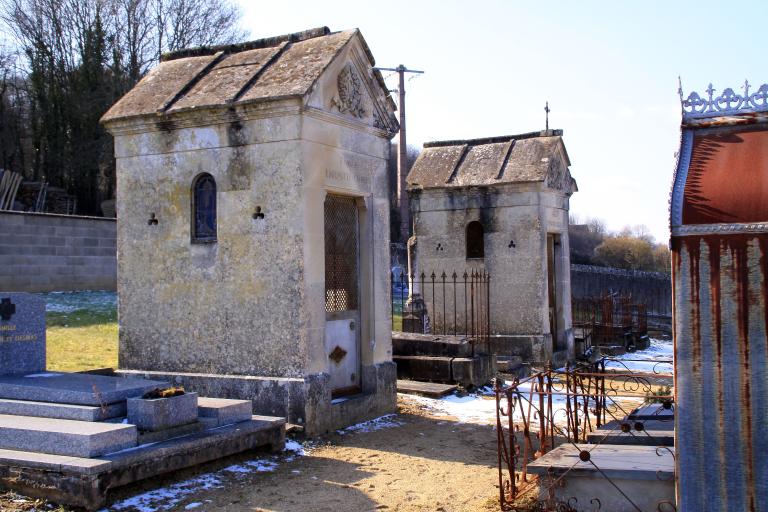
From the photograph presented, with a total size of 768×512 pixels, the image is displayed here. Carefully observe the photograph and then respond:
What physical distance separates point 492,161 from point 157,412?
425 inches

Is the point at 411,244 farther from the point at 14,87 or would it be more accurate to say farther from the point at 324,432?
the point at 14,87

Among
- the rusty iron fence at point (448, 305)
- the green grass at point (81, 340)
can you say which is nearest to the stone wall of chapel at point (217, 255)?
the green grass at point (81, 340)

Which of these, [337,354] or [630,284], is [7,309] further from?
[630,284]

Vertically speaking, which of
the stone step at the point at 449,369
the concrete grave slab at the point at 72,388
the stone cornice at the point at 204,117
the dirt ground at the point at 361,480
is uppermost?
the stone cornice at the point at 204,117

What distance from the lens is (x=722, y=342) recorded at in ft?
Result: 16.6

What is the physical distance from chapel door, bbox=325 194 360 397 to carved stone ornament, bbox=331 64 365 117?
113 cm

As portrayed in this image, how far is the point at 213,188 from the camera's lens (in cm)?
970

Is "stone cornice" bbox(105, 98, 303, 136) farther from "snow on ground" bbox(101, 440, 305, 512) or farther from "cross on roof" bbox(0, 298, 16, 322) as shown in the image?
"snow on ground" bbox(101, 440, 305, 512)

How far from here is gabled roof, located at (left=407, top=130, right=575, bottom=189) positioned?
15.8 meters

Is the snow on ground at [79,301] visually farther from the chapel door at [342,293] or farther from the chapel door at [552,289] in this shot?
the chapel door at [552,289]

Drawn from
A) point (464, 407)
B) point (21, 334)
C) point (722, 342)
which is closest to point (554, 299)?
point (464, 407)

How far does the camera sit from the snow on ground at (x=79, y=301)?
54.4 ft

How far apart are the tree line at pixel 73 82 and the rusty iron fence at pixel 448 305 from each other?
17659 mm

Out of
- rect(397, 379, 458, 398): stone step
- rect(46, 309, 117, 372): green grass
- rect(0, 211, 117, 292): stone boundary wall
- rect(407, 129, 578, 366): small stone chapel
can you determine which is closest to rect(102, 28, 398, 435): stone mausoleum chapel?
rect(397, 379, 458, 398): stone step
